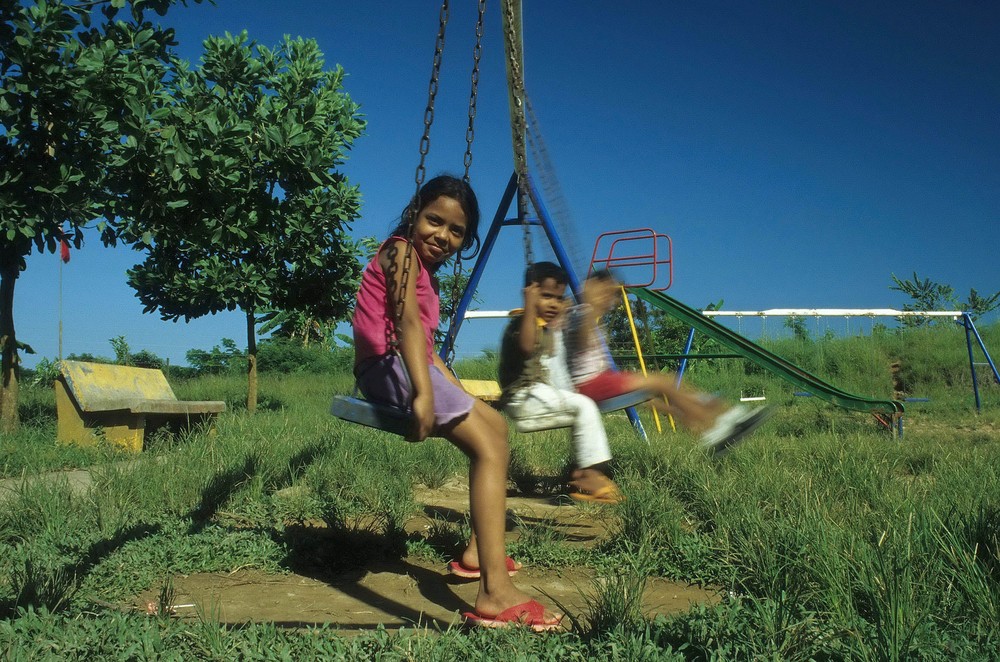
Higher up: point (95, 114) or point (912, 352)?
point (95, 114)

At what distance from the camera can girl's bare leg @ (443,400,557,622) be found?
7.28 ft

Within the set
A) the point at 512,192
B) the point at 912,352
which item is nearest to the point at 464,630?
the point at 512,192

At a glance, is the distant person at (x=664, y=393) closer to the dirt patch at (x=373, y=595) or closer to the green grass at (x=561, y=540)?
the green grass at (x=561, y=540)

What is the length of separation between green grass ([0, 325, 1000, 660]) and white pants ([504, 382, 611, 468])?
0.28m

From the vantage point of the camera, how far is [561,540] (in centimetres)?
326

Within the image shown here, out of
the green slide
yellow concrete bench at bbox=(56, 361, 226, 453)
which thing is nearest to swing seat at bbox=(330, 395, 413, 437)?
the green slide

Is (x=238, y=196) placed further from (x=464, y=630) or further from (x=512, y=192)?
(x=464, y=630)

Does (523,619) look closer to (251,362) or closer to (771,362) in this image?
(771,362)

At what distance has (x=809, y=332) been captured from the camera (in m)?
13.9

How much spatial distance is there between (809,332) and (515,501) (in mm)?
11341

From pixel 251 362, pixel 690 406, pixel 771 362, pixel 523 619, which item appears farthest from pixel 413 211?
pixel 251 362

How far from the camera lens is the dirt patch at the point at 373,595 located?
2391mm

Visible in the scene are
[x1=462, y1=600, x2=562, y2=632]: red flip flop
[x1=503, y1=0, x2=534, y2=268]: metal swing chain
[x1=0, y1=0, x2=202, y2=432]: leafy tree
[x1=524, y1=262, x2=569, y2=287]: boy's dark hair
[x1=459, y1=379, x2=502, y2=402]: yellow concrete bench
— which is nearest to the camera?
[x1=462, y1=600, x2=562, y2=632]: red flip flop

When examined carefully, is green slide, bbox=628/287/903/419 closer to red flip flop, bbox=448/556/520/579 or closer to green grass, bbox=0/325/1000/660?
green grass, bbox=0/325/1000/660
